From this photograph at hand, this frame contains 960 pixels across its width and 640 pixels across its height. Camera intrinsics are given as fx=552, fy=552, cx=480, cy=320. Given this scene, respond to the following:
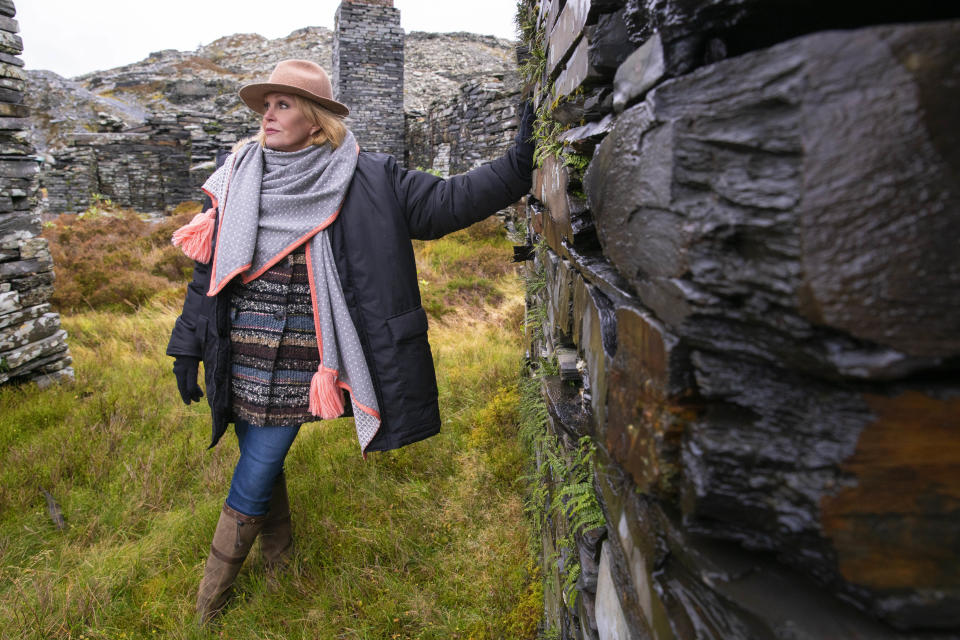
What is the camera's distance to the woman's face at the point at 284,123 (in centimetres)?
215

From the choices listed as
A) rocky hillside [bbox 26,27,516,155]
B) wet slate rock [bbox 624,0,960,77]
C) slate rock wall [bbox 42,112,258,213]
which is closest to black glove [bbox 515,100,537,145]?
wet slate rock [bbox 624,0,960,77]

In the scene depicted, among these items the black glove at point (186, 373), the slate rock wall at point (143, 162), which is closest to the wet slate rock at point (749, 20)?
the black glove at point (186, 373)

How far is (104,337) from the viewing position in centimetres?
622

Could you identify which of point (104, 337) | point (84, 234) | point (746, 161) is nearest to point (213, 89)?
point (84, 234)

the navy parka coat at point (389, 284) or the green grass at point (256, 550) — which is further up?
the navy parka coat at point (389, 284)

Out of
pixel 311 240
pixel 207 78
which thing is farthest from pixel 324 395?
pixel 207 78

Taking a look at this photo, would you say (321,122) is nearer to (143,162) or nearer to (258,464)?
(258,464)

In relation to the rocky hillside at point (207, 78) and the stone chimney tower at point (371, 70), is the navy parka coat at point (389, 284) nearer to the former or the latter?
the stone chimney tower at point (371, 70)

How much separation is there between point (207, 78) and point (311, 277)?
31.3 meters

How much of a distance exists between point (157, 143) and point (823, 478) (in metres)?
18.8

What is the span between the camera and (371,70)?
1560 cm

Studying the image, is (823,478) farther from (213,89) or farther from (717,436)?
(213,89)

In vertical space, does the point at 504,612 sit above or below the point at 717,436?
below

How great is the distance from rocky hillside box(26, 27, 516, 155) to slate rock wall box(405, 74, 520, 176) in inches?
258
